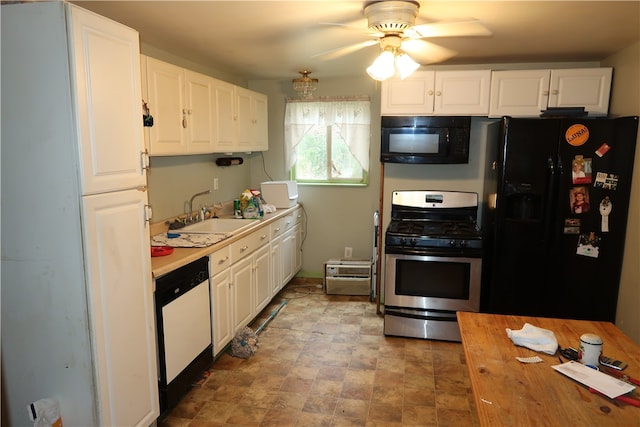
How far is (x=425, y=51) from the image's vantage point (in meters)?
3.21

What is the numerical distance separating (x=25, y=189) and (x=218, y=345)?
1.74 metres

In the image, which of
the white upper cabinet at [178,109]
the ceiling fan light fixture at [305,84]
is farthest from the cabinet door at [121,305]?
the ceiling fan light fixture at [305,84]

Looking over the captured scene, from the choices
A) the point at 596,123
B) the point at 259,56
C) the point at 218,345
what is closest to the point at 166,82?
the point at 259,56

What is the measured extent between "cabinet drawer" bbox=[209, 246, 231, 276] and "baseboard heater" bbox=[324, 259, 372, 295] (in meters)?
1.60

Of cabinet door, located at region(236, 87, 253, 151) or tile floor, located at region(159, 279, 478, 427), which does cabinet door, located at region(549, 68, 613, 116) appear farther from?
cabinet door, located at region(236, 87, 253, 151)

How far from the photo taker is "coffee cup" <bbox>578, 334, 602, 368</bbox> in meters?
1.62

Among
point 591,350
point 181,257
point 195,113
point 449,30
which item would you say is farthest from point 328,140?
point 591,350

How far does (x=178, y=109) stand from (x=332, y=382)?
6.95 ft

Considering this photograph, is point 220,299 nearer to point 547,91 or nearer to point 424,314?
point 424,314

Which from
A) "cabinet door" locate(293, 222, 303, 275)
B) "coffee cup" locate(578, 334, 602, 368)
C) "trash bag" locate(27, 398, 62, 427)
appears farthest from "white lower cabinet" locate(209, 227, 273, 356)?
"coffee cup" locate(578, 334, 602, 368)

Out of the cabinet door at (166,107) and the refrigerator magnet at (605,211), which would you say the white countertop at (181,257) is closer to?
the cabinet door at (166,107)

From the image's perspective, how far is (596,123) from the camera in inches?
120

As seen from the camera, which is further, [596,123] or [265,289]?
[265,289]

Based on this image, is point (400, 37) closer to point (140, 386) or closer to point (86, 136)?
point (86, 136)
